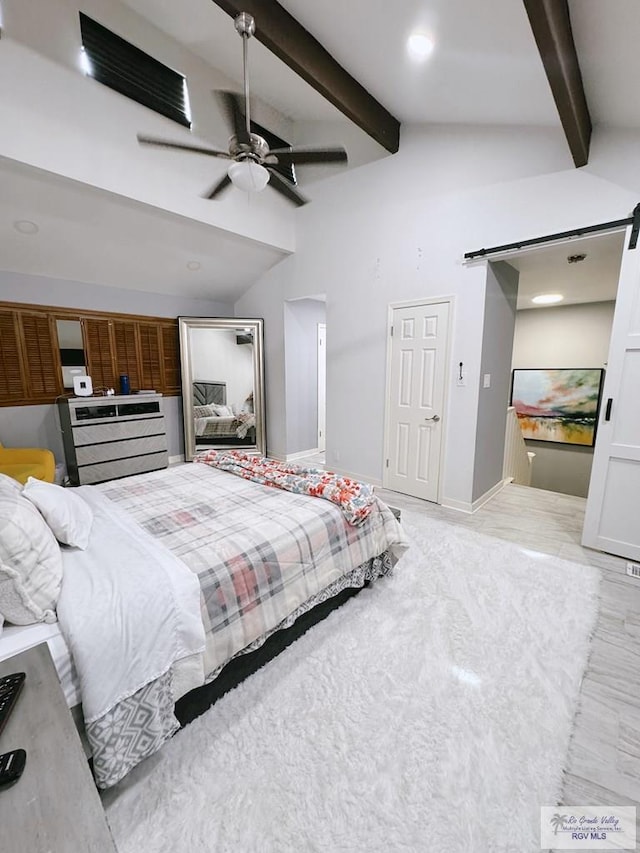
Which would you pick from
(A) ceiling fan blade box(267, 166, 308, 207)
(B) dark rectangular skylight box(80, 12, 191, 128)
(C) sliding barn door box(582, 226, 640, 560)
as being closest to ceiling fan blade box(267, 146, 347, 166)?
(A) ceiling fan blade box(267, 166, 308, 207)

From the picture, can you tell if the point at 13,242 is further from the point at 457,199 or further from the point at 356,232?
the point at 457,199

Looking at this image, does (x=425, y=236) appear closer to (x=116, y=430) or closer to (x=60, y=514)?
(x=60, y=514)

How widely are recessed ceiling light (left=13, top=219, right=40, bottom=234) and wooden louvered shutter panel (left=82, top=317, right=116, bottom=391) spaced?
105 cm

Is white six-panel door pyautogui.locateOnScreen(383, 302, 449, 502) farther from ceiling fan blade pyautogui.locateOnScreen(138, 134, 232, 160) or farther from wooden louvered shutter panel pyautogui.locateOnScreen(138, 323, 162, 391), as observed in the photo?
wooden louvered shutter panel pyautogui.locateOnScreen(138, 323, 162, 391)

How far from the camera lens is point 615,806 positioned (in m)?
1.19

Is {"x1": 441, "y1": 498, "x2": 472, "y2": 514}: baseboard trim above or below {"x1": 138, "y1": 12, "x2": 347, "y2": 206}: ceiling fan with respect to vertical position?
below

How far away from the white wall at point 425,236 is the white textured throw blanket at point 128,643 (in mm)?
2787

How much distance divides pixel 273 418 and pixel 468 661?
3980 mm

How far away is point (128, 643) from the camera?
1.16 meters

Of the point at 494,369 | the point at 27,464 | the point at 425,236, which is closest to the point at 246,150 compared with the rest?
the point at 425,236

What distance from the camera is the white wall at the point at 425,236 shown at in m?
2.67

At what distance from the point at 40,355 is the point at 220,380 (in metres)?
1.99

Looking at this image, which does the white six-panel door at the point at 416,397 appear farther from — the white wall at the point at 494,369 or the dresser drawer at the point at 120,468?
the dresser drawer at the point at 120,468

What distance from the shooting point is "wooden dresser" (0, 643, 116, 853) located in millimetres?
603
